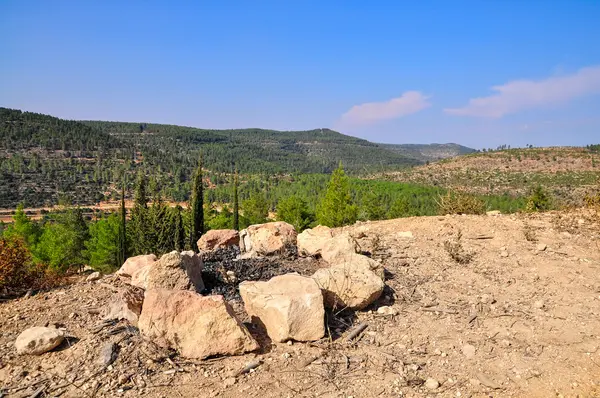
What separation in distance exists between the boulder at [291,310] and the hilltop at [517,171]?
77.3m

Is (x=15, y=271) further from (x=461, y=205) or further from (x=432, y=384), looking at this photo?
(x=461, y=205)

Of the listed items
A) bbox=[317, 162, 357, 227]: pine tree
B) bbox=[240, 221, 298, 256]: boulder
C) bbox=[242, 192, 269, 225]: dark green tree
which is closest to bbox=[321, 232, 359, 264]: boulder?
bbox=[240, 221, 298, 256]: boulder

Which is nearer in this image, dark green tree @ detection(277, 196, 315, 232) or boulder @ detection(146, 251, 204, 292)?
boulder @ detection(146, 251, 204, 292)

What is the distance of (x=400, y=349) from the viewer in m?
5.17

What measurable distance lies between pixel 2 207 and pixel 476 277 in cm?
10171

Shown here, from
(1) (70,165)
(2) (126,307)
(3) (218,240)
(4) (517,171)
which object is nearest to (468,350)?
(2) (126,307)

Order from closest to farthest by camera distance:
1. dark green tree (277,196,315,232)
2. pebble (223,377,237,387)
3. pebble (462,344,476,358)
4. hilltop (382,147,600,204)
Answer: pebble (223,377,237,387)
pebble (462,344,476,358)
dark green tree (277,196,315,232)
hilltop (382,147,600,204)

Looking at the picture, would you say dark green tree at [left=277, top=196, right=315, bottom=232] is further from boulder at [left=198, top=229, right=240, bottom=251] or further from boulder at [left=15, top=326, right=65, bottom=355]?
boulder at [left=15, top=326, right=65, bottom=355]

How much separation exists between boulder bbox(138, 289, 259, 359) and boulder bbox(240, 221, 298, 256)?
3.73 metres

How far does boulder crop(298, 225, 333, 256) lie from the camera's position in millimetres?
8375

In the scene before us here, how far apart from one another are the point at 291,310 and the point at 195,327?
130 centimetres

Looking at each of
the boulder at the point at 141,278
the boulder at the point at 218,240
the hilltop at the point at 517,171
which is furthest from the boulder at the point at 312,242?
the hilltop at the point at 517,171

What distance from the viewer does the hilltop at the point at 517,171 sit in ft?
277

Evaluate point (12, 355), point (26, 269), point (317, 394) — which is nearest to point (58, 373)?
point (12, 355)
